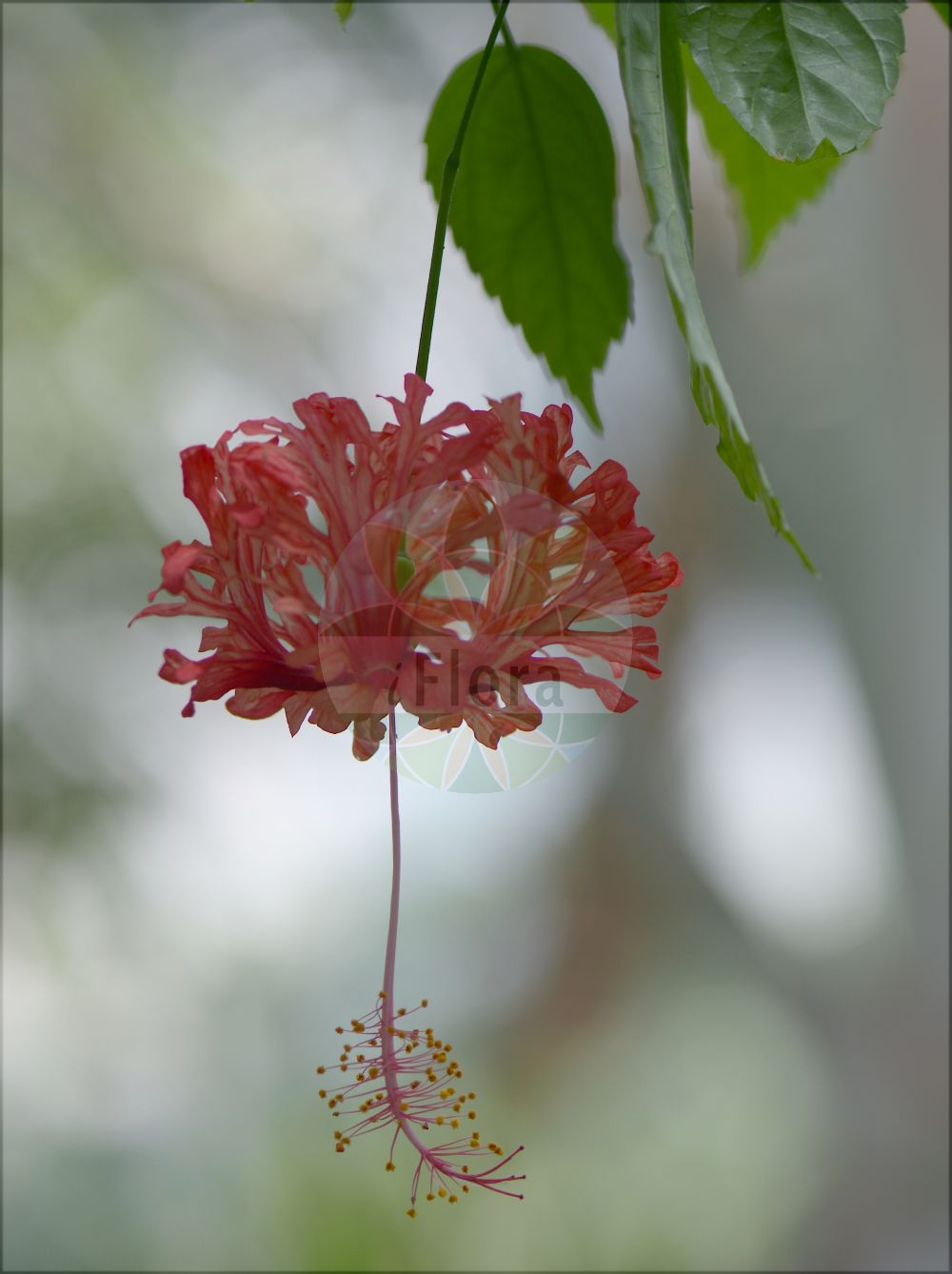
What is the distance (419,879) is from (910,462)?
777 mm

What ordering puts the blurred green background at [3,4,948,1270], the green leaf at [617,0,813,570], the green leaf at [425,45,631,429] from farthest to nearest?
the blurred green background at [3,4,948,1270] < the green leaf at [425,45,631,429] < the green leaf at [617,0,813,570]

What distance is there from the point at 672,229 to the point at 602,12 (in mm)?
265

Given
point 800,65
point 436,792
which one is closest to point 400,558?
point 800,65

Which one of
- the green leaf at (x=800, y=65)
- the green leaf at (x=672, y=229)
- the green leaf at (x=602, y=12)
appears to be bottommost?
the green leaf at (x=672, y=229)

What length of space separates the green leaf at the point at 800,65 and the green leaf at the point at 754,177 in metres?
0.19

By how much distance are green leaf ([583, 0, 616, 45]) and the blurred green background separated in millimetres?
761

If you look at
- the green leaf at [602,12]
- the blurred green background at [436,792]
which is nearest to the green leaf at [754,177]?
the green leaf at [602,12]

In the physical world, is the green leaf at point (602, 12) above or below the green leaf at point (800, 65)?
above

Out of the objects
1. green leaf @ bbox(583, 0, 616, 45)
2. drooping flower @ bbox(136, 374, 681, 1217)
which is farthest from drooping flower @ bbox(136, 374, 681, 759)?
green leaf @ bbox(583, 0, 616, 45)

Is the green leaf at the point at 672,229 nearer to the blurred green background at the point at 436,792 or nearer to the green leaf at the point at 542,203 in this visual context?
the green leaf at the point at 542,203

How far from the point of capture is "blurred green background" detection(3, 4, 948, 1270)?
3.84ft

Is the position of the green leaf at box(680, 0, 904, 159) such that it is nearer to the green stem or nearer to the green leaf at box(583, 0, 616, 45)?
the green stem

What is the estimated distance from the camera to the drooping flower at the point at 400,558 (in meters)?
0.26

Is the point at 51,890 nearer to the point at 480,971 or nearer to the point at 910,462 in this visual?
the point at 480,971
